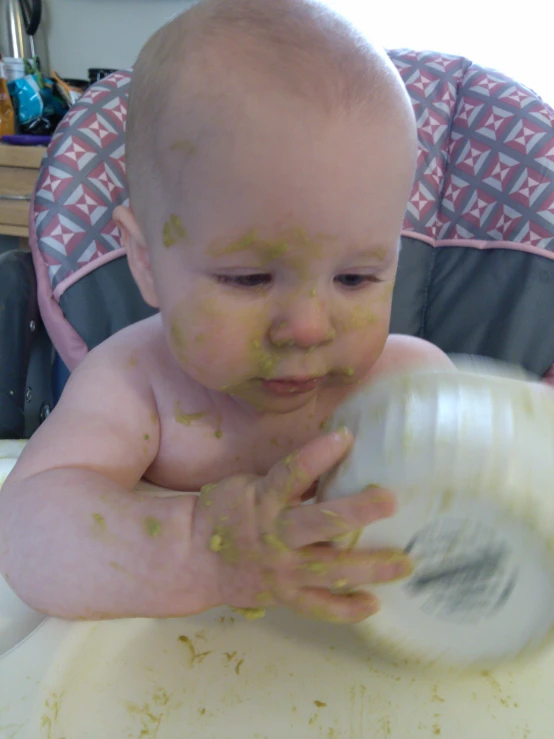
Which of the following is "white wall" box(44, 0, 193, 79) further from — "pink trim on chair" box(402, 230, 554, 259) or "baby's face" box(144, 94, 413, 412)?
"baby's face" box(144, 94, 413, 412)

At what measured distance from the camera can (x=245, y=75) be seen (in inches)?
19.5

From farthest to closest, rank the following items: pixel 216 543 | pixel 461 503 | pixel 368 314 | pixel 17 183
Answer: pixel 17 183, pixel 368 314, pixel 216 543, pixel 461 503

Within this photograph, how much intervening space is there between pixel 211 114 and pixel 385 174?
156 mm

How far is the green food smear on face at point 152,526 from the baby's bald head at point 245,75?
29 centimetres

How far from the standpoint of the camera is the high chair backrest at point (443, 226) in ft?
3.06

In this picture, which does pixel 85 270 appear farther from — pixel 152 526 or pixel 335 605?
pixel 335 605

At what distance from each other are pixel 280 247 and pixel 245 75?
0.47 ft

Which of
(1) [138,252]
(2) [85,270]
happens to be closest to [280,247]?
(1) [138,252]

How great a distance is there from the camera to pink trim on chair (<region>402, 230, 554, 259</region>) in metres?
0.93

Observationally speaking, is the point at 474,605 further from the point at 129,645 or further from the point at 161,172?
the point at 161,172

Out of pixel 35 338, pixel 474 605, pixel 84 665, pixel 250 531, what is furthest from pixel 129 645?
pixel 35 338

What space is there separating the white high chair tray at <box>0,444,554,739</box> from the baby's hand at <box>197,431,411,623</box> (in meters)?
0.07

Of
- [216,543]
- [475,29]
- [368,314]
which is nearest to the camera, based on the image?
[216,543]

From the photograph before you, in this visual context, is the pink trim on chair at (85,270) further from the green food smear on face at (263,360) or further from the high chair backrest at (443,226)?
the green food smear on face at (263,360)
